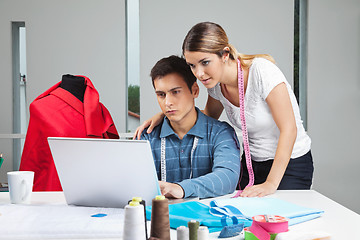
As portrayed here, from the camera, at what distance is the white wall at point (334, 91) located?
414 cm

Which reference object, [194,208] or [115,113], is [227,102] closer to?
[194,208]

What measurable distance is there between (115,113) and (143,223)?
3.34 meters

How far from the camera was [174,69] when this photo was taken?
1739mm

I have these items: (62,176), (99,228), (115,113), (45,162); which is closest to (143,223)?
(99,228)

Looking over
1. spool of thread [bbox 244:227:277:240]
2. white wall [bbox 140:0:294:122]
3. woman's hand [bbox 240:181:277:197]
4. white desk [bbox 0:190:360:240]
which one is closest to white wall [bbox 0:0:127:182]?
white wall [bbox 140:0:294:122]

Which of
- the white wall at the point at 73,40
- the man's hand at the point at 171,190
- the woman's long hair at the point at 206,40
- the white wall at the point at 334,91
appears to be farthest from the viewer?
the white wall at the point at 334,91

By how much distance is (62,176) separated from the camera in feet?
4.02

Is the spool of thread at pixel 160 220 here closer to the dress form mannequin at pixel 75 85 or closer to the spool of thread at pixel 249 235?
the spool of thread at pixel 249 235


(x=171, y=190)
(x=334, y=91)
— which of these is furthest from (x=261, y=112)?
(x=334, y=91)

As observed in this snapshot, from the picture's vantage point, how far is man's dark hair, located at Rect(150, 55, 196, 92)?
173cm

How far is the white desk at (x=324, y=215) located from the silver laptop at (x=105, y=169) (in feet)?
0.59

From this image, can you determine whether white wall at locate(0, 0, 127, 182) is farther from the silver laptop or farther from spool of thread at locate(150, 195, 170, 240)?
spool of thread at locate(150, 195, 170, 240)

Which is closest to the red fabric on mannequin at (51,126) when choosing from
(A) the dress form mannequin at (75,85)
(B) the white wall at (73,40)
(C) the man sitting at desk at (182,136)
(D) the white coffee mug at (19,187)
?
(A) the dress form mannequin at (75,85)

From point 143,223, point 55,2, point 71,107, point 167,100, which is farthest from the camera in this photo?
point 55,2
